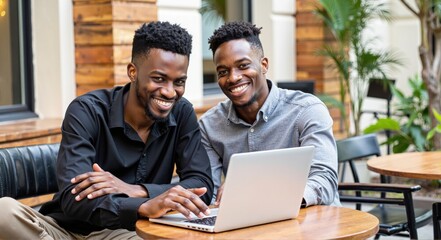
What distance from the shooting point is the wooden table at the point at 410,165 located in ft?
14.4

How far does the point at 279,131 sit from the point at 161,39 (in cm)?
66

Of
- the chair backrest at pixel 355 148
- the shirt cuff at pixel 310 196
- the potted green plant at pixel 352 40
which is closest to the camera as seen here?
the shirt cuff at pixel 310 196

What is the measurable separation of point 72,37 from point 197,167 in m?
2.81

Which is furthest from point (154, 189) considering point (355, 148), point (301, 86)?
point (301, 86)

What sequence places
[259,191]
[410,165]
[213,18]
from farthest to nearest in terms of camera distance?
[213,18] → [410,165] → [259,191]

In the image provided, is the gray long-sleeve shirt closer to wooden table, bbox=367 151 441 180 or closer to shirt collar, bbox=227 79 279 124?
shirt collar, bbox=227 79 279 124

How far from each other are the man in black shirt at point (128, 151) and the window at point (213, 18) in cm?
460

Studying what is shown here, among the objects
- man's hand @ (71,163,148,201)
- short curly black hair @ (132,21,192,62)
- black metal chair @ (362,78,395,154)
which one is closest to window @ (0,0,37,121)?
short curly black hair @ (132,21,192,62)

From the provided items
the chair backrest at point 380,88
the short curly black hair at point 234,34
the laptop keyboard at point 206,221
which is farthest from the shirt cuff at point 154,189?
the chair backrest at point 380,88

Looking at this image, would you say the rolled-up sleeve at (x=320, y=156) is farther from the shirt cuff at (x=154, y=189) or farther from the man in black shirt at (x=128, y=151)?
the shirt cuff at (x=154, y=189)

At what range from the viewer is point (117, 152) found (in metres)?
3.58

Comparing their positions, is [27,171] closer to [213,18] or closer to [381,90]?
[213,18]

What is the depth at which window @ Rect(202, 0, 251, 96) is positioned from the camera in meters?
8.54

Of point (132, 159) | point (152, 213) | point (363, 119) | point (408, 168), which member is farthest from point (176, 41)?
point (363, 119)
